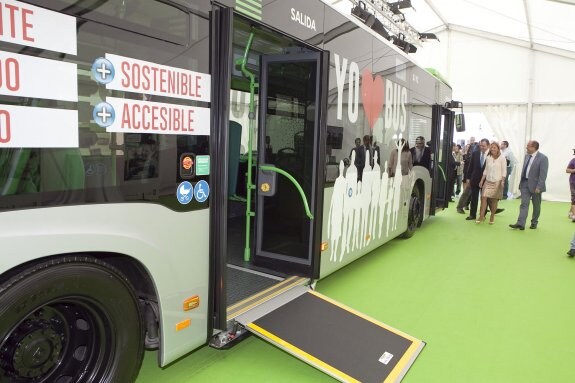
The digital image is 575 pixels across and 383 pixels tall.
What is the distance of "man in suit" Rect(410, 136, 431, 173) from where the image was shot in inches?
238

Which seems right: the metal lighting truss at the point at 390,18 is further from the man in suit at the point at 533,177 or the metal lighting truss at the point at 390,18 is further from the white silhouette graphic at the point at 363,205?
the man in suit at the point at 533,177

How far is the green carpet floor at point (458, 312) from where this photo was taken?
2.76m

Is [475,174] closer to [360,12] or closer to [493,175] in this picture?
[493,175]

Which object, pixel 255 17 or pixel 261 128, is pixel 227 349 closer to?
pixel 261 128

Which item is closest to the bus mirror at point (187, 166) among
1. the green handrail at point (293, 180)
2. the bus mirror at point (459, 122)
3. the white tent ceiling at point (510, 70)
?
the green handrail at point (293, 180)

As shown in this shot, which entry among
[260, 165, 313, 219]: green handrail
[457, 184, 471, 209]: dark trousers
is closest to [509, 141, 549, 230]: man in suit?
[457, 184, 471, 209]: dark trousers

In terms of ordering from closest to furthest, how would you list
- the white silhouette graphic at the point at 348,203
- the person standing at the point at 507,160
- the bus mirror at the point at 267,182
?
the bus mirror at the point at 267,182, the white silhouette graphic at the point at 348,203, the person standing at the point at 507,160

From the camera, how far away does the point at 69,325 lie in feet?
6.49

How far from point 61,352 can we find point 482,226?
298 inches

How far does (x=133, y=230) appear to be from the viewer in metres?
1.99

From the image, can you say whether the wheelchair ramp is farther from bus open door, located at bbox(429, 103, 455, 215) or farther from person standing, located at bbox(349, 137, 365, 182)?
bus open door, located at bbox(429, 103, 455, 215)

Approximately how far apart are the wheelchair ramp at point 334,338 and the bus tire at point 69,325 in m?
0.92

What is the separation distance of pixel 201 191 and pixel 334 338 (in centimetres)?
138

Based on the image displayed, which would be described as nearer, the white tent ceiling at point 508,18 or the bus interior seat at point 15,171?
the bus interior seat at point 15,171
